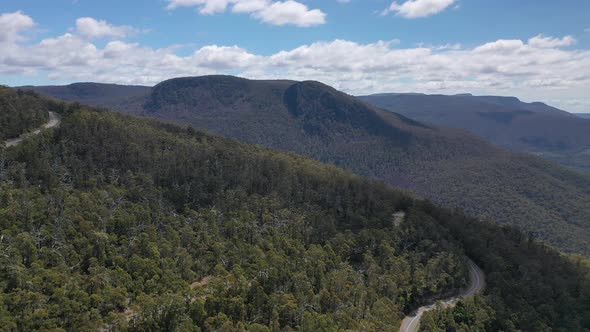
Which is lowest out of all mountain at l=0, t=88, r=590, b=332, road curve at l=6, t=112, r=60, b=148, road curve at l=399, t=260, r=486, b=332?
road curve at l=399, t=260, r=486, b=332

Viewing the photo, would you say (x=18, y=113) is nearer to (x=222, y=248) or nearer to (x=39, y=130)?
(x=39, y=130)

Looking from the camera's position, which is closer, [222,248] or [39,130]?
[222,248]

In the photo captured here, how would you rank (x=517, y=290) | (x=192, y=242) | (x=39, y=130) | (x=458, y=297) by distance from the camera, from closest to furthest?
(x=192, y=242)
(x=458, y=297)
(x=517, y=290)
(x=39, y=130)

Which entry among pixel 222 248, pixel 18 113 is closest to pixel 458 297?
pixel 222 248

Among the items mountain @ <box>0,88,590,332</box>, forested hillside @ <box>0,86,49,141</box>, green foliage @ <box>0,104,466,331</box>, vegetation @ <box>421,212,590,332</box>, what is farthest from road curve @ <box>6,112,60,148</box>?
vegetation @ <box>421,212,590,332</box>

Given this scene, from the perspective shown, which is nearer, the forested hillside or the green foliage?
the green foliage

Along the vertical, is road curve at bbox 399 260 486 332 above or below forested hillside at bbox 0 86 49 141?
below

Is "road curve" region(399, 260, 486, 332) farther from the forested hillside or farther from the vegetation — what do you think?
the forested hillside
